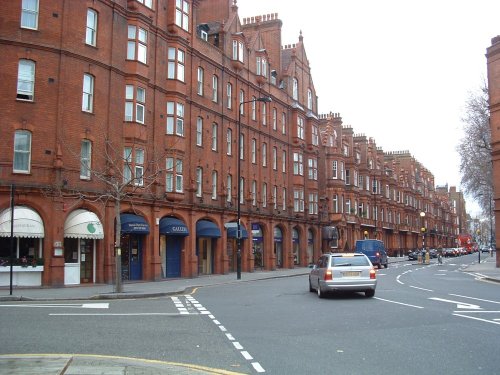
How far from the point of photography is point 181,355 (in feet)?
30.9

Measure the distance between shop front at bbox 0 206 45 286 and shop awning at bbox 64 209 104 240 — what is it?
4.30 feet

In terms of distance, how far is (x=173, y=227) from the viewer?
106 feet

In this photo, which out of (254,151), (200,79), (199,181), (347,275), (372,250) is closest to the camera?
(347,275)

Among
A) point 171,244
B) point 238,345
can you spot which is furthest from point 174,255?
point 238,345

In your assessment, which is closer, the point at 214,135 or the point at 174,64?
the point at 174,64

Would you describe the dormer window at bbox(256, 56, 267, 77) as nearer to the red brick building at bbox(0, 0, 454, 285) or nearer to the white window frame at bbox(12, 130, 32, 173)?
the red brick building at bbox(0, 0, 454, 285)

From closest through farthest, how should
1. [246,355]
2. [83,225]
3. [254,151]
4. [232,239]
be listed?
[246,355] < [83,225] < [232,239] < [254,151]

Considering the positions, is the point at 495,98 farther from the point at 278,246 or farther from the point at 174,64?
the point at 174,64

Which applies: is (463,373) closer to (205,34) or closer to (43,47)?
(43,47)

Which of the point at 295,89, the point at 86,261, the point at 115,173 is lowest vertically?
the point at 86,261

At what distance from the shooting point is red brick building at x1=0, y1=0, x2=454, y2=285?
82.8 feet

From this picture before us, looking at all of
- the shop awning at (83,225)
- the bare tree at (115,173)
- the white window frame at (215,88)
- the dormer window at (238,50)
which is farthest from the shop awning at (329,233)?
the shop awning at (83,225)

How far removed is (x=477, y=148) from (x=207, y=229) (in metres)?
29.8

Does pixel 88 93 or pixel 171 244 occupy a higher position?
pixel 88 93
